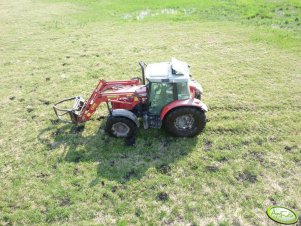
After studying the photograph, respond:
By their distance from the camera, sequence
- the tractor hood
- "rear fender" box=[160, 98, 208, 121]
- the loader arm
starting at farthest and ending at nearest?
the loader arm, "rear fender" box=[160, 98, 208, 121], the tractor hood

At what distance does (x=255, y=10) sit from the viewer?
18688mm

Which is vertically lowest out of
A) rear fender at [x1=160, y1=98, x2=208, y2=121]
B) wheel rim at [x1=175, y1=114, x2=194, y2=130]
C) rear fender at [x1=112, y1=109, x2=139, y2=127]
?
wheel rim at [x1=175, y1=114, x2=194, y2=130]

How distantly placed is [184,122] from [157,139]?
846 millimetres

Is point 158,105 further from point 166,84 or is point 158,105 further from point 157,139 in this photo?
point 157,139

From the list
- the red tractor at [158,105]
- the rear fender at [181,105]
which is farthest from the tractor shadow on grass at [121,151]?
the rear fender at [181,105]

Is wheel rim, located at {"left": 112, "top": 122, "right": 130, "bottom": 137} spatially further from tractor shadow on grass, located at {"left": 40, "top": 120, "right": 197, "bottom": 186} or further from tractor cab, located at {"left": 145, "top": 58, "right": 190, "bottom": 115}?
tractor cab, located at {"left": 145, "top": 58, "right": 190, "bottom": 115}

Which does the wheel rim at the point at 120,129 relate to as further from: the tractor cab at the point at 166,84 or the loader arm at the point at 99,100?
the tractor cab at the point at 166,84

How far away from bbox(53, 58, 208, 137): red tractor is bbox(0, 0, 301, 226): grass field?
434 mm

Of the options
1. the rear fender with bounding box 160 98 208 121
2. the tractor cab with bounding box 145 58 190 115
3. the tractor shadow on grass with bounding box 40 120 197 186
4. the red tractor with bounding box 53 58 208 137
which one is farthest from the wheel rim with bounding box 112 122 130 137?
the rear fender with bounding box 160 98 208 121

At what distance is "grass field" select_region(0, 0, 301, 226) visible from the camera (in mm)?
6551

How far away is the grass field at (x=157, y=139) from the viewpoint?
6551 millimetres

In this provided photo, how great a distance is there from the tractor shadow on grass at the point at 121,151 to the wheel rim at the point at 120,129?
0.56ft

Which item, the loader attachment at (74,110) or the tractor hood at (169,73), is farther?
the loader attachment at (74,110)

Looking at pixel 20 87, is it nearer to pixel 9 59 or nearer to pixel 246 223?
pixel 9 59
